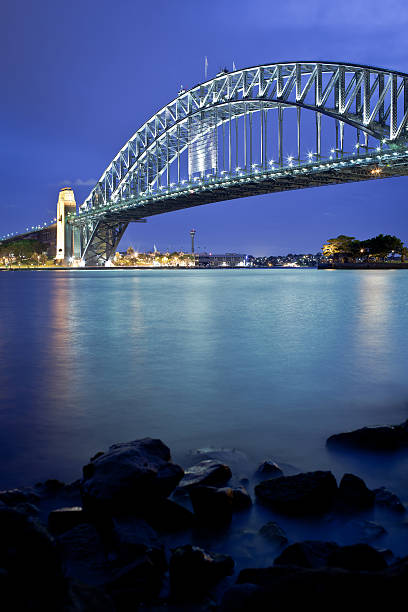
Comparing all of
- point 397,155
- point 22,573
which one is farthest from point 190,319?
point 397,155

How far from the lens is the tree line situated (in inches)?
2832

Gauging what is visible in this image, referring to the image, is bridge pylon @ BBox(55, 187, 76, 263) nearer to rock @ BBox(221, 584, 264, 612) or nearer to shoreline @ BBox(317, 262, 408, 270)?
shoreline @ BBox(317, 262, 408, 270)

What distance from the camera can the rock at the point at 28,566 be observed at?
153 centimetres

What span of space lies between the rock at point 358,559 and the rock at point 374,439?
1563 mm

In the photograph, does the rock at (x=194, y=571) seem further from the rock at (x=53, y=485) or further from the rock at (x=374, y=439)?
the rock at (x=374, y=439)

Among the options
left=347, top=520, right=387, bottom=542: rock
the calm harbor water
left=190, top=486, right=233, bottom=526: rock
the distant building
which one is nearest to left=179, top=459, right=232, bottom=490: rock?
left=190, top=486, right=233, bottom=526: rock

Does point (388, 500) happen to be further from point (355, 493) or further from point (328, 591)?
point (328, 591)

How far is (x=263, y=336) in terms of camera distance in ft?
30.3

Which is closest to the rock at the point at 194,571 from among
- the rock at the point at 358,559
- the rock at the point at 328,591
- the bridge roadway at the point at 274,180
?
the rock at the point at 328,591

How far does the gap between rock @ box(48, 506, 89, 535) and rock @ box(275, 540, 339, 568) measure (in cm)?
98

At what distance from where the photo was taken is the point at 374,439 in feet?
11.1

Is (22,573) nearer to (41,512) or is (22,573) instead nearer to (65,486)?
(41,512)

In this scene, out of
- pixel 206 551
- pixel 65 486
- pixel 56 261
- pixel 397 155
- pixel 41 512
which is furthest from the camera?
pixel 56 261

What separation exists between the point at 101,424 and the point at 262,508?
1798mm
